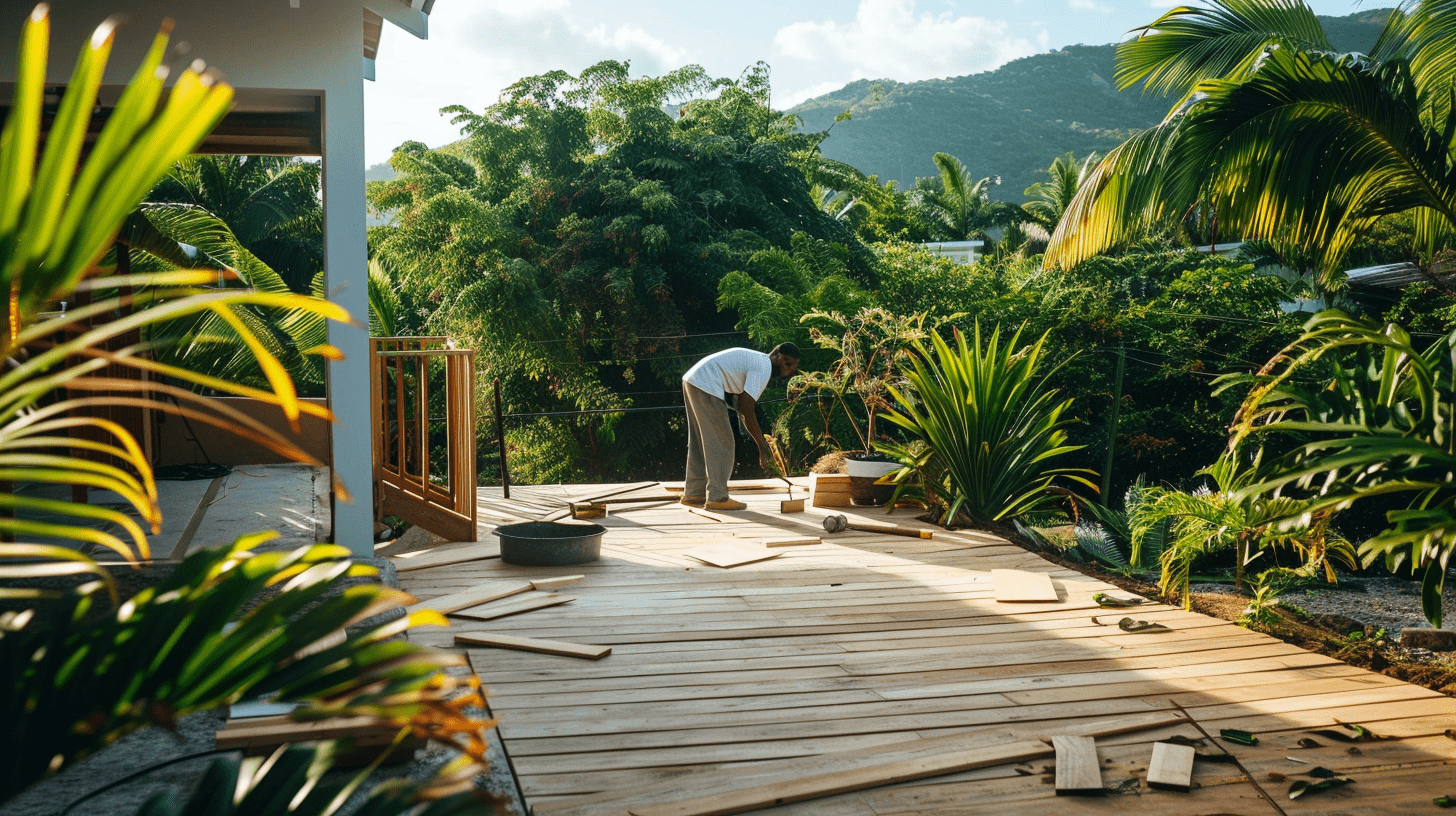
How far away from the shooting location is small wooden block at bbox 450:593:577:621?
176 inches

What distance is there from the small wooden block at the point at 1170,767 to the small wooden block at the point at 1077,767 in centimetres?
15

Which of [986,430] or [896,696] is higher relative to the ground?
[986,430]

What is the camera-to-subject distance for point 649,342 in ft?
49.4

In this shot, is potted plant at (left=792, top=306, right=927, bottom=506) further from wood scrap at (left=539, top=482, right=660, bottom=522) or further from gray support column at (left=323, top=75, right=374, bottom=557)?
gray support column at (left=323, top=75, right=374, bottom=557)

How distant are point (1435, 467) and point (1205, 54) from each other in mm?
4814

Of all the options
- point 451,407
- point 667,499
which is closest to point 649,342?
point 667,499

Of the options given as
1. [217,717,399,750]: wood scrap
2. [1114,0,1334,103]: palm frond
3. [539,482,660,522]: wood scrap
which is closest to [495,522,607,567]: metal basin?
[539,482,660,522]: wood scrap

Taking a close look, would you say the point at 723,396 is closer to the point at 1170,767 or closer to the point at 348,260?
the point at 348,260

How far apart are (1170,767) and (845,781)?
92 centimetres

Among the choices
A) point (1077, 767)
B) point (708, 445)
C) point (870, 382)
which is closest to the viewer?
point (1077, 767)

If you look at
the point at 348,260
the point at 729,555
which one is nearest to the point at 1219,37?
the point at 729,555

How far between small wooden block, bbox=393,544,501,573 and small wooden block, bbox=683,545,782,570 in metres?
1.13

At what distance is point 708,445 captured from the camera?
7293 mm

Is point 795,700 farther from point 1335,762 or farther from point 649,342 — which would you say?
point 649,342
